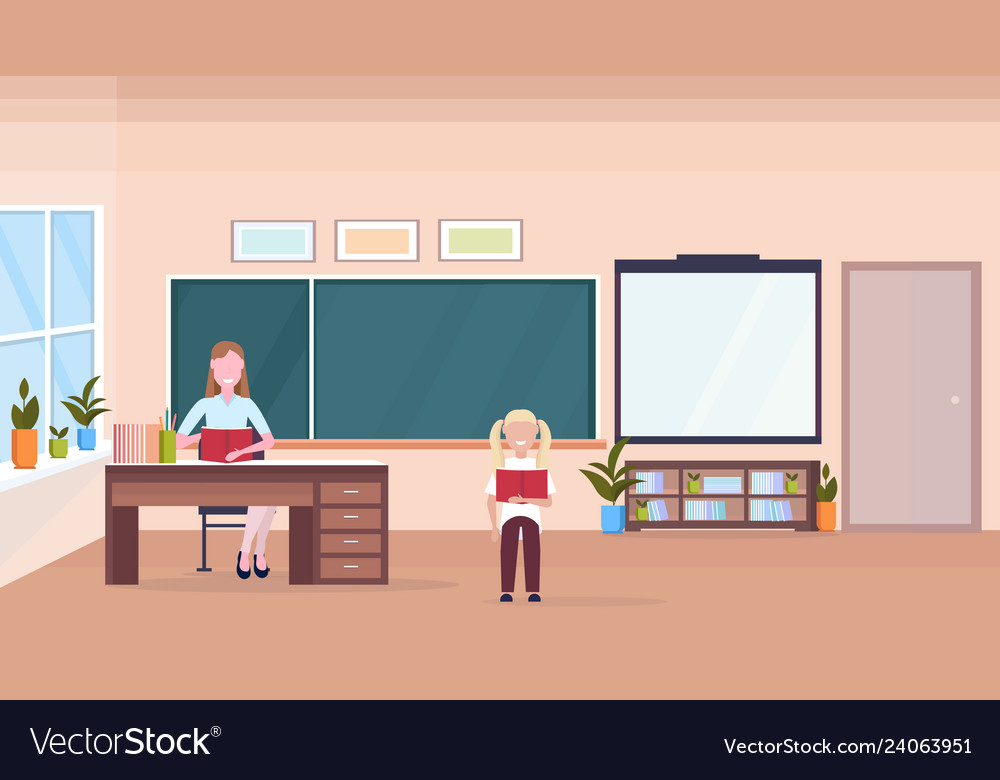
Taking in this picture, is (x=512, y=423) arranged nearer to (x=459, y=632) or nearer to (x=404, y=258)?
(x=459, y=632)

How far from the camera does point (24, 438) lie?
387 inches

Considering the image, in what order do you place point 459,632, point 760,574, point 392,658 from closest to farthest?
point 392,658
point 459,632
point 760,574

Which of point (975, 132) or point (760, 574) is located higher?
point (975, 132)

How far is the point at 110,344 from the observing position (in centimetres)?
1189

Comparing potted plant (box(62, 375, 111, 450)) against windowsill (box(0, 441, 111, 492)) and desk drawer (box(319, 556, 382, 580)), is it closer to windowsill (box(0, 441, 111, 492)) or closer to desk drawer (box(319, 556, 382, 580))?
windowsill (box(0, 441, 111, 492))

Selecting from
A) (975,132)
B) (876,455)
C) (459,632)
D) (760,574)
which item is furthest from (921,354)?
(459,632)

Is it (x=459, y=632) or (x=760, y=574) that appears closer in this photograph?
(x=459, y=632)

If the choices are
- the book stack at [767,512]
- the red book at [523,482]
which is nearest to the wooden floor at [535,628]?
the red book at [523,482]

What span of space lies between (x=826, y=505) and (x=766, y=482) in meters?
0.47

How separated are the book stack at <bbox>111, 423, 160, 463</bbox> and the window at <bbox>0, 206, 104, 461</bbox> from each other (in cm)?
27

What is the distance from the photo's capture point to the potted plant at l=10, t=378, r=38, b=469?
32.2ft

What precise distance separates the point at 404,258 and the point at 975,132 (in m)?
4.34

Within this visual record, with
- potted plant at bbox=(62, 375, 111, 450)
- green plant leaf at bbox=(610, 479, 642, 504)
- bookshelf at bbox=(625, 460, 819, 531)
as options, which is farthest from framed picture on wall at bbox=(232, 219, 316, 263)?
bookshelf at bbox=(625, 460, 819, 531)

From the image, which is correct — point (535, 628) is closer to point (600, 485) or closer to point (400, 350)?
point (600, 485)
